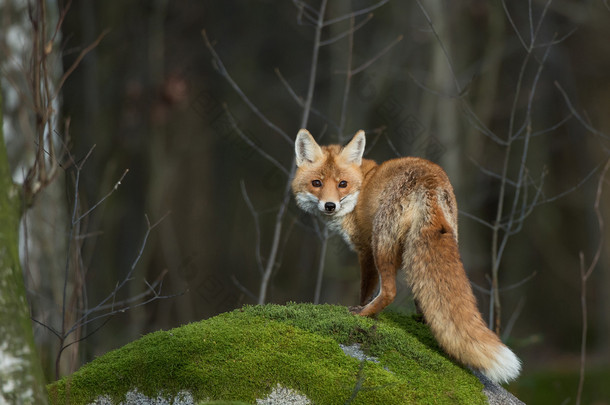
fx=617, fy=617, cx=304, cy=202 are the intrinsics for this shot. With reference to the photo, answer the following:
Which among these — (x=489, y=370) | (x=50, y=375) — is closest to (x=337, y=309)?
(x=489, y=370)

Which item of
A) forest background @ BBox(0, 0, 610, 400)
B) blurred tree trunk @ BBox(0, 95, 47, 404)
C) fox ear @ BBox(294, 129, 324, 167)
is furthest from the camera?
forest background @ BBox(0, 0, 610, 400)

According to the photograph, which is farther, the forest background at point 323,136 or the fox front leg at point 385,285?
the forest background at point 323,136

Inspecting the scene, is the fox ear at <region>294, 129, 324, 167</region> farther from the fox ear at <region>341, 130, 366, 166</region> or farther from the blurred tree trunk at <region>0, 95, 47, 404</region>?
the blurred tree trunk at <region>0, 95, 47, 404</region>

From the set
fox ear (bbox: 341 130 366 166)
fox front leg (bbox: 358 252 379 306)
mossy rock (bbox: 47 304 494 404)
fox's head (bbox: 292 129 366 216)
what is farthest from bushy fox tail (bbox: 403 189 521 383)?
fox ear (bbox: 341 130 366 166)

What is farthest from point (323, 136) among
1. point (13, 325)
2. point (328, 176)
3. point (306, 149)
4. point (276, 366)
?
point (13, 325)

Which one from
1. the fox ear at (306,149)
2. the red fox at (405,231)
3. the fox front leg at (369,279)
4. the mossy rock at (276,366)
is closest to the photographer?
the mossy rock at (276,366)

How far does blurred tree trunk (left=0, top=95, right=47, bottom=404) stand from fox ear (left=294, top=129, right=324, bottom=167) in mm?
3280

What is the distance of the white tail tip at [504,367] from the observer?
3.69m

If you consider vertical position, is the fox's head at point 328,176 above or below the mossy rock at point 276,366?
above

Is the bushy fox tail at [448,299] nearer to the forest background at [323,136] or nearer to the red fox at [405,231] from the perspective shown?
the red fox at [405,231]

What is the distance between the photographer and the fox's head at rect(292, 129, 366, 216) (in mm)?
5461

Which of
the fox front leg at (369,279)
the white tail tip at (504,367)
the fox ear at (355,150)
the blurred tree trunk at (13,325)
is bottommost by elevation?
the white tail tip at (504,367)

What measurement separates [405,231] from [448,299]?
2.24ft

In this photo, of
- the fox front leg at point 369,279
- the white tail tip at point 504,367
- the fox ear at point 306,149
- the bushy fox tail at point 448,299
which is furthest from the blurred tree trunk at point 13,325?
the fox ear at point 306,149
